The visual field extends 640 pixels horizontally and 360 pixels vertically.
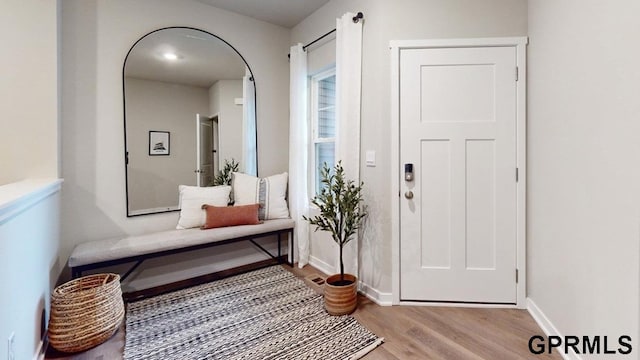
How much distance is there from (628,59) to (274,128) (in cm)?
288

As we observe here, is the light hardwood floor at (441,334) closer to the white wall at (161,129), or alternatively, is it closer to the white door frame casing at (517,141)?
the white door frame casing at (517,141)

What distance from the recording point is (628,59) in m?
1.28

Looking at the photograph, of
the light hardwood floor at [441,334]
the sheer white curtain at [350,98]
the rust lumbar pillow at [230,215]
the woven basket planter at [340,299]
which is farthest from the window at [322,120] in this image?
the light hardwood floor at [441,334]

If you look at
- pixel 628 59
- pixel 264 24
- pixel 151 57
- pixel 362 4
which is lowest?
pixel 628 59

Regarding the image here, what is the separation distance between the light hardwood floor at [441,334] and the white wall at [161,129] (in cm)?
118

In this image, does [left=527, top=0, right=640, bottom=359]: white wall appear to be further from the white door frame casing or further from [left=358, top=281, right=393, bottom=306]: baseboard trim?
[left=358, top=281, right=393, bottom=306]: baseboard trim

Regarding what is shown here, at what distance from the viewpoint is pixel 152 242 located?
2.42 m

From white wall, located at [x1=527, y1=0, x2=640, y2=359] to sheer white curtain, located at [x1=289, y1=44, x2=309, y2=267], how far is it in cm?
199

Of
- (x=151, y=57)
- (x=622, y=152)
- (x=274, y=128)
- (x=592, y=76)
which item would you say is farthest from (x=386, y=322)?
(x=151, y=57)

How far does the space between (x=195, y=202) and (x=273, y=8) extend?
2127 mm

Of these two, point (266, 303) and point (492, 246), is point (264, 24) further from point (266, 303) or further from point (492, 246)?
point (492, 246)

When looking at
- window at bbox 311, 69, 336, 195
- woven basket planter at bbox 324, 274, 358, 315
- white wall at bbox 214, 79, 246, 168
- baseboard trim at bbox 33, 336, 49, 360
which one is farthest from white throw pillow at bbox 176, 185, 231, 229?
woven basket planter at bbox 324, 274, 358, 315

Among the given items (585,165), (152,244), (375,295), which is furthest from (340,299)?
(585,165)

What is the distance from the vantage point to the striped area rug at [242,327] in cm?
180
